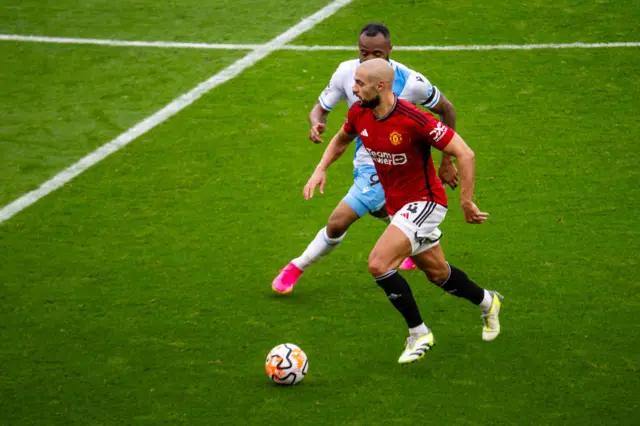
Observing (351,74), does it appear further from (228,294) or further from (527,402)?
(527,402)

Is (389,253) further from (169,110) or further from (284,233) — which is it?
(169,110)

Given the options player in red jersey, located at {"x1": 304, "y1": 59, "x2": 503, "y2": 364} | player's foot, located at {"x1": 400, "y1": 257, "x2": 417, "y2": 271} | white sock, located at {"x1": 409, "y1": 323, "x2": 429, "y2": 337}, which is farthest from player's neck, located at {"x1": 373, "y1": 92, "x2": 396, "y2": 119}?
player's foot, located at {"x1": 400, "y1": 257, "x2": 417, "y2": 271}

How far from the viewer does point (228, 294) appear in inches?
346

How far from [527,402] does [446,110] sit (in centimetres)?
261

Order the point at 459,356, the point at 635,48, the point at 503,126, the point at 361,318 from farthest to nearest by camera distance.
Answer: the point at 635,48, the point at 503,126, the point at 361,318, the point at 459,356

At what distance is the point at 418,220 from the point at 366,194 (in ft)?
Answer: 3.46

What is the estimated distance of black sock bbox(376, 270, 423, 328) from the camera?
7.26 meters

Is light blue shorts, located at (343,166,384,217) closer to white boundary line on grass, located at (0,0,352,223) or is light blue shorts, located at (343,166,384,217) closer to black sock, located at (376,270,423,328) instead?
black sock, located at (376,270,423,328)

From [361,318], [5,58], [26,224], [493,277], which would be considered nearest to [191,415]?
[361,318]

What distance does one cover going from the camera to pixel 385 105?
282 inches

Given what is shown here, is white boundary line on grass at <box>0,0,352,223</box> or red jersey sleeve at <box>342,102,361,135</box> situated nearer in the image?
red jersey sleeve at <box>342,102,361,135</box>

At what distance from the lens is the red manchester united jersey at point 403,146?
23.2ft

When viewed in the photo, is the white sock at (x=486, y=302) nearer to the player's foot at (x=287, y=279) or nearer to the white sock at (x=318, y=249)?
the white sock at (x=318, y=249)

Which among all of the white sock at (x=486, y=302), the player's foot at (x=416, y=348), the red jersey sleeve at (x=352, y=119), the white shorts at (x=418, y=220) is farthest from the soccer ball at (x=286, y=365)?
the red jersey sleeve at (x=352, y=119)
